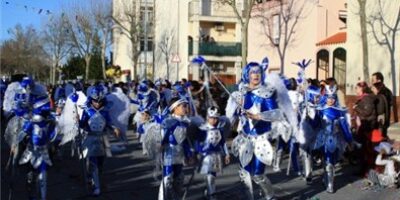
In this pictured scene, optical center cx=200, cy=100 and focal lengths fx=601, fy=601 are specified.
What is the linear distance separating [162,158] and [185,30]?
3505cm

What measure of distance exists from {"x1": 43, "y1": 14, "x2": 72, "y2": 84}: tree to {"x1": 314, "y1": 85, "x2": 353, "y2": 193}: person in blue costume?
42065 millimetres

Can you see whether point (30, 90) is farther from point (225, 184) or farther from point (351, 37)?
point (351, 37)

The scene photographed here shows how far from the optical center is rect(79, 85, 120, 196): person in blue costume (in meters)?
9.41

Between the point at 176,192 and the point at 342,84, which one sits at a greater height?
the point at 342,84

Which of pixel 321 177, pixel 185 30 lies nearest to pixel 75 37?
pixel 185 30

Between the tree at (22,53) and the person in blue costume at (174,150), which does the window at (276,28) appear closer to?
the person in blue costume at (174,150)

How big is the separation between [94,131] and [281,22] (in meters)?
22.2

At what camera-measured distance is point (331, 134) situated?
32.5ft

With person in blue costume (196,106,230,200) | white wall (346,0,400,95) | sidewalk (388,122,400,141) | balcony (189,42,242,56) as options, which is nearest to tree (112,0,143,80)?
balcony (189,42,242,56)

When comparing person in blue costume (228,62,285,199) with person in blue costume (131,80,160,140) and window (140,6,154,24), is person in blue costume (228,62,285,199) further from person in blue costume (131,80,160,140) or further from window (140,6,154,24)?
window (140,6,154,24)

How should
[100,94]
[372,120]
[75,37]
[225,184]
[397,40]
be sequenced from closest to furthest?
1. [100,94]
2. [225,184]
3. [372,120]
4. [397,40]
5. [75,37]

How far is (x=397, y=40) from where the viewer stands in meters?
21.1

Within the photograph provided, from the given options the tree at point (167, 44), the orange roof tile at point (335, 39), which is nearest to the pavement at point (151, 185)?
the orange roof tile at point (335, 39)

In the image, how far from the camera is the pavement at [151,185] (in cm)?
947
